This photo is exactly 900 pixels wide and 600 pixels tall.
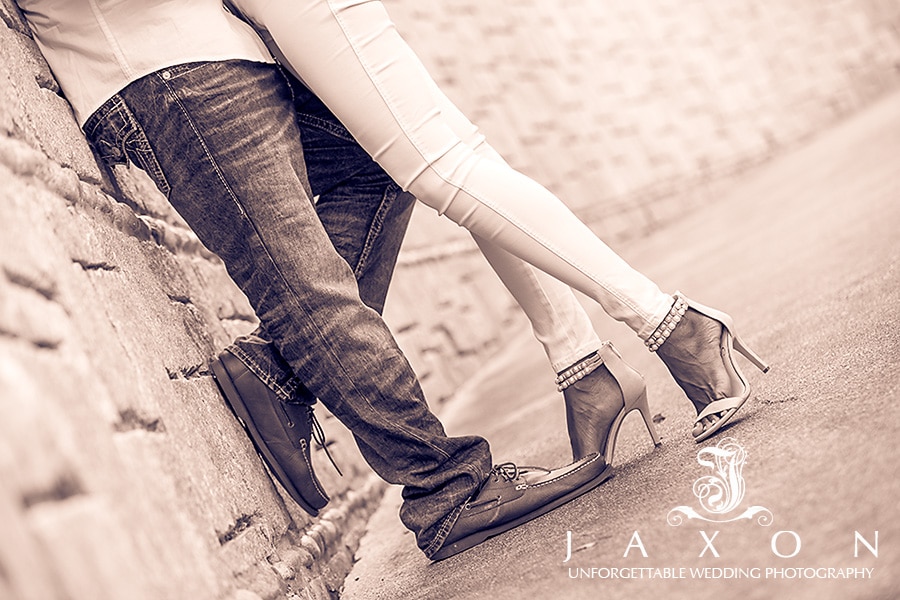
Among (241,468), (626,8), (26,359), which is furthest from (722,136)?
(26,359)

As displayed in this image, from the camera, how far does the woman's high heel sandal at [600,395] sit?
1.60 meters

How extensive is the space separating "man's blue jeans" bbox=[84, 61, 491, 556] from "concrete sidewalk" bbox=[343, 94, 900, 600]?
0.15 m

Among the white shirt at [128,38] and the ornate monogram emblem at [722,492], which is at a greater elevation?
the white shirt at [128,38]

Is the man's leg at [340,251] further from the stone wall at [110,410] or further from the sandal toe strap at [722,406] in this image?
the sandal toe strap at [722,406]

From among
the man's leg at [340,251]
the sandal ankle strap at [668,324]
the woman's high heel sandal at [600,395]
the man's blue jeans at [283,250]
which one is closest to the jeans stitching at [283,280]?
the man's blue jeans at [283,250]

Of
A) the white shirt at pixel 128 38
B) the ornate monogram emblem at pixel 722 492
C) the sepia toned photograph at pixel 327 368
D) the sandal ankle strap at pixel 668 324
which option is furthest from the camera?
the sandal ankle strap at pixel 668 324

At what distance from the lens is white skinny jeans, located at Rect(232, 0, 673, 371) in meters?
1.41

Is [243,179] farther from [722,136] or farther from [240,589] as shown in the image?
[722,136]

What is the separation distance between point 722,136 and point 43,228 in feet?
18.2

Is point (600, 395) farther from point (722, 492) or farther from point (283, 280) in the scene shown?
point (283, 280)

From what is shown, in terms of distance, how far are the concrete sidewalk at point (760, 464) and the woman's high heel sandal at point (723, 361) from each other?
27 mm

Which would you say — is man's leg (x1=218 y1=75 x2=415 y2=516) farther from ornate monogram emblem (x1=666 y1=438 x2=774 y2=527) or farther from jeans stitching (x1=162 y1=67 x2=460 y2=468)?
ornate monogram emblem (x1=666 y1=438 x2=774 y2=527)

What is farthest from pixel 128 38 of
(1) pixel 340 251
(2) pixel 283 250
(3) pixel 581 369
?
(3) pixel 581 369

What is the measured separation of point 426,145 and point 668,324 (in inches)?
16.9
